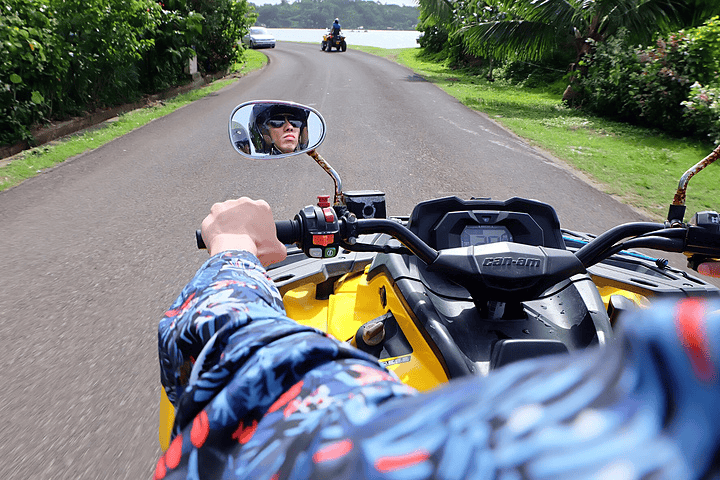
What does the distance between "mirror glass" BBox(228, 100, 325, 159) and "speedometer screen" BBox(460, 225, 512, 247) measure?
0.62 metres

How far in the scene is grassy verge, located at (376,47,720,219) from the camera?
6984mm

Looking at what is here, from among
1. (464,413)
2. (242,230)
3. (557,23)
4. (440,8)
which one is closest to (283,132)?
(242,230)

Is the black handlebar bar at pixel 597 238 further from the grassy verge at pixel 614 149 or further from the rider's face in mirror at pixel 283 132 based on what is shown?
the grassy verge at pixel 614 149

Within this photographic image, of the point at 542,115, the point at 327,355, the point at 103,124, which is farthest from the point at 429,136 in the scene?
the point at 327,355

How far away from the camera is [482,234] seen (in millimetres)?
1898

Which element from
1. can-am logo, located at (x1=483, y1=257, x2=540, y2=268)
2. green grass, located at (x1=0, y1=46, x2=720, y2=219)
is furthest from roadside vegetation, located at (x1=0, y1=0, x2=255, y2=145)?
can-am logo, located at (x1=483, y1=257, x2=540, y2=268)

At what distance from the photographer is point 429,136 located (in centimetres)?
1058

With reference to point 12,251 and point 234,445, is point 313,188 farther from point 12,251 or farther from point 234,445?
point 234,445

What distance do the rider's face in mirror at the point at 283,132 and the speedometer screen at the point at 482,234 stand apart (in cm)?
67

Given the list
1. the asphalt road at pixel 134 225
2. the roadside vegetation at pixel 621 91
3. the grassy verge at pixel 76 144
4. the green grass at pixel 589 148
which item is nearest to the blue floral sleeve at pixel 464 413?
the asphalt road at pixel 134 225

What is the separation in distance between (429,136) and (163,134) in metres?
5.04

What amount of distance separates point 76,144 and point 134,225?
4.55 metres

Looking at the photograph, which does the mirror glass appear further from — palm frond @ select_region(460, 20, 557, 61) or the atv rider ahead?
the atv rider ahead

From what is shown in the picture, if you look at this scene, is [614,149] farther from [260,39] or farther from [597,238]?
[260,39]
